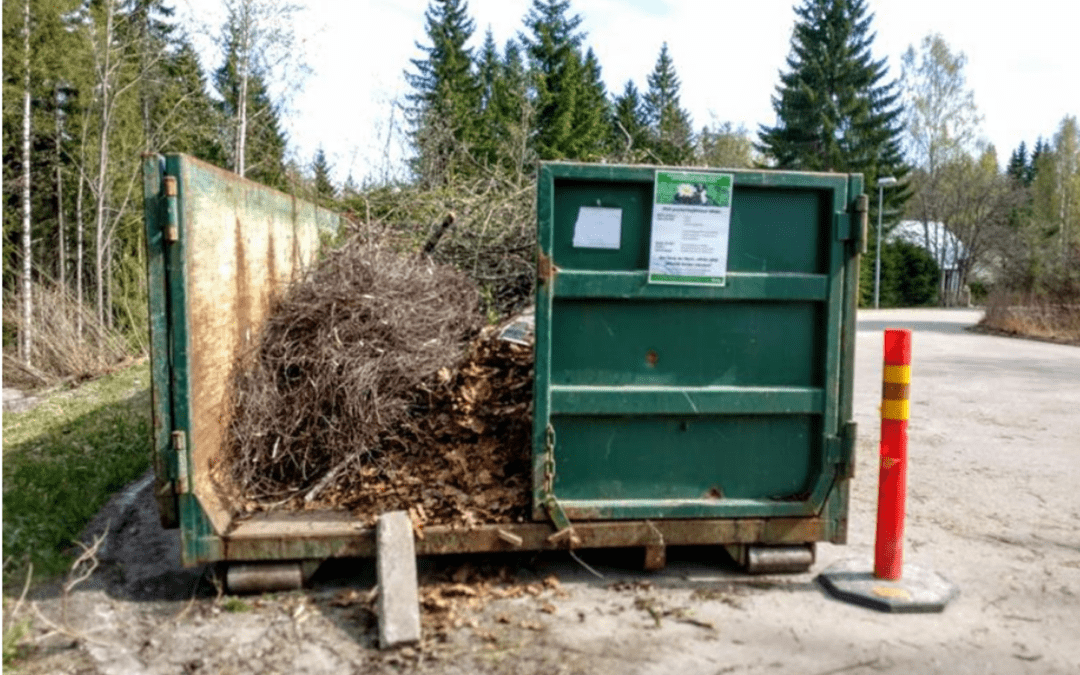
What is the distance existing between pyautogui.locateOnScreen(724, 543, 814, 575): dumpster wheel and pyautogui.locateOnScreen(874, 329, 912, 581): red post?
0.34 m

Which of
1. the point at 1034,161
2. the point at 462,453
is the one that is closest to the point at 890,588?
the point at 462,453

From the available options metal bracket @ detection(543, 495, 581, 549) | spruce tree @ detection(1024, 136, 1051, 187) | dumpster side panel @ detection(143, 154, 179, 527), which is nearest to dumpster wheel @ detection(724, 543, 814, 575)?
metal bracket @ detection(543, 495, 581, 549)

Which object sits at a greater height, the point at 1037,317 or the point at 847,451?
the point at 1037,317

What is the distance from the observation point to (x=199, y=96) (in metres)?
27.2

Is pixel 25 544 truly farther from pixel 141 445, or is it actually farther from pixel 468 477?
pixel 141 445

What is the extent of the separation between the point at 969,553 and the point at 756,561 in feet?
4.72

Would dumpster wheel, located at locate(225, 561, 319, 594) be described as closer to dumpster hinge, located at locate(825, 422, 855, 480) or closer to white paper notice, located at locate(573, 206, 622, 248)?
white paper notice, located at locate(573, 206, 622, 248)

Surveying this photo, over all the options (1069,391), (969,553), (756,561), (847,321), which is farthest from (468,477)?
(1069,391)

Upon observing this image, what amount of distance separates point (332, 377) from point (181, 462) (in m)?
0.91

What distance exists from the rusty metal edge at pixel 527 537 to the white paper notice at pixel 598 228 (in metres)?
1.24

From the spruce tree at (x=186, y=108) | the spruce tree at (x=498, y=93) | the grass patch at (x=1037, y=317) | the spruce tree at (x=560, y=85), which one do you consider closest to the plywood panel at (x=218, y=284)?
the grass patch at (x=1037, y=317)

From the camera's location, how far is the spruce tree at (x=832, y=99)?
158ft

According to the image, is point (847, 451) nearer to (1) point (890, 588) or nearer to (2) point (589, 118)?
(1) point (890, 588)

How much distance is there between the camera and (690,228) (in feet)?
13.0
